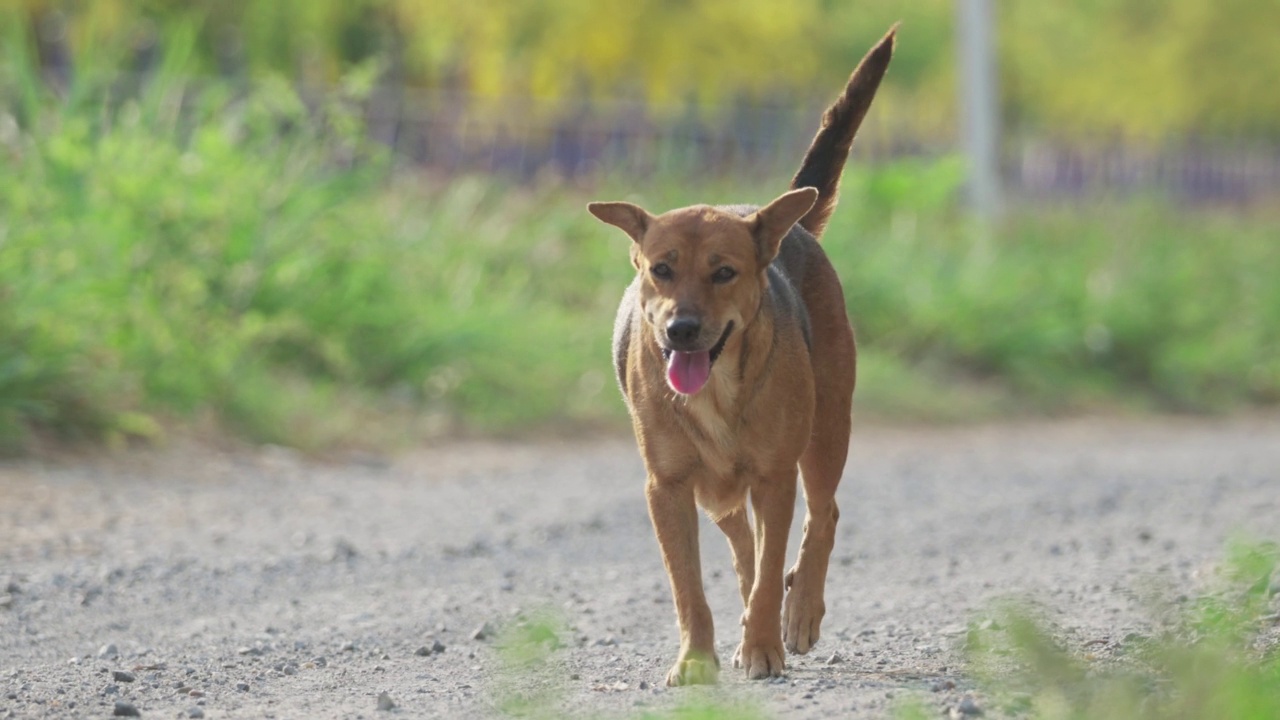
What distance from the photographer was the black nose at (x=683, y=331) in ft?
15.6

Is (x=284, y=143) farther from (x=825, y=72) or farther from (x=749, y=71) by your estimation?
(x=825, y=72)

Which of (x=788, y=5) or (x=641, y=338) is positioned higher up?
(x=788, y=5)

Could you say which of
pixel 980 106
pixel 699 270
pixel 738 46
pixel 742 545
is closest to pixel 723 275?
pixel 699 270

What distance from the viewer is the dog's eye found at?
489 centimetres

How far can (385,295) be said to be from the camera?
38.4ft

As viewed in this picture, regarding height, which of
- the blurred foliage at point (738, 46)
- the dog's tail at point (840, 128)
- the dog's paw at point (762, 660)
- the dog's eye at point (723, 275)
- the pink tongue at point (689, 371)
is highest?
the blurred foliage at point (738, 46)

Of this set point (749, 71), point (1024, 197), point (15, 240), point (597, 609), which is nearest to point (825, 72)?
point (749, 71)

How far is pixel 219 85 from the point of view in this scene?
12.6 metres

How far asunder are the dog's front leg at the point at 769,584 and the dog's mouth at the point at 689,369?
326mm

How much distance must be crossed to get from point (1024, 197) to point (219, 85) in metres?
14.6

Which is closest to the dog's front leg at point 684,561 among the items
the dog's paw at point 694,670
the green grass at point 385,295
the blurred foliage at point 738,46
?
the dog's paw at point 694,670

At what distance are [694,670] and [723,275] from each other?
1.01 m

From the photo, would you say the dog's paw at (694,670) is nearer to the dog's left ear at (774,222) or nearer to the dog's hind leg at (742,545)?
the dog's hind leg at (742,545)

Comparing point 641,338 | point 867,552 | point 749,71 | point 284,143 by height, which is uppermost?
point 749,71
